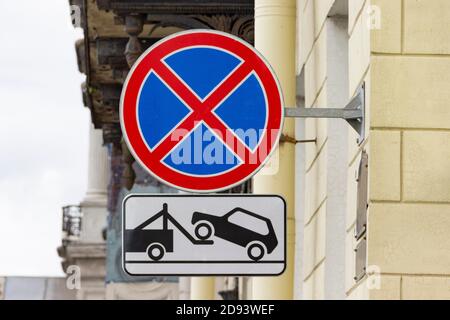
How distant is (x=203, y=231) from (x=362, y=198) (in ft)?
4.98

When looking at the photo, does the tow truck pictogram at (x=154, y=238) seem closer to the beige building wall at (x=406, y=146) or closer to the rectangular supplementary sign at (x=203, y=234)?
the rectangular supplementary sign at (x=203, y=234)

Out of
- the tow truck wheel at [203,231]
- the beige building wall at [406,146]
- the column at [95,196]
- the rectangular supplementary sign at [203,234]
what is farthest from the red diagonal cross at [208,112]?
the column at [95,196]

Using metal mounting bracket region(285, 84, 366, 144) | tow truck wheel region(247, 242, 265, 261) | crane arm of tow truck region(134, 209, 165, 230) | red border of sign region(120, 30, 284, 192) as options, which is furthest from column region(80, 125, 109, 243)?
tow truck wheel region(247, 242, 265, 261)

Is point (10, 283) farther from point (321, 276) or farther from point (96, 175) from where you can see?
point (321, 276)

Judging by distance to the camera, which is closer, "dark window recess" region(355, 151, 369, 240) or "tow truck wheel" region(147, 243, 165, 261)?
"tow truck wheel" region(147, 243, 165, 261)

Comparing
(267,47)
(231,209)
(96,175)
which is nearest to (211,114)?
(231,209)

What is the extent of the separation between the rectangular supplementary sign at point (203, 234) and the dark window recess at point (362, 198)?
1149 mm

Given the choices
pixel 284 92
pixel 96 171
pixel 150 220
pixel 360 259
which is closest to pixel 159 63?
pixel 150 220

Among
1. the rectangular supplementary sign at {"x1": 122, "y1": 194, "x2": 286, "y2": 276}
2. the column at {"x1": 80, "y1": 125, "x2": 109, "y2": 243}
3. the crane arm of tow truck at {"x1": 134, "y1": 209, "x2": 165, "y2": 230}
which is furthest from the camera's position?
the column at {"x1": 80, "y1": 125, "x2": 109, "y2": 243}

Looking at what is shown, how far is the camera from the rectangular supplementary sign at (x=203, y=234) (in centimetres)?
1043

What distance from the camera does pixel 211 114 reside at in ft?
35.2

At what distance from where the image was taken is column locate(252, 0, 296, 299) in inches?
620

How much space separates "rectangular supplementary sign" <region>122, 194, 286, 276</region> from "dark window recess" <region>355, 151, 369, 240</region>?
1149mm

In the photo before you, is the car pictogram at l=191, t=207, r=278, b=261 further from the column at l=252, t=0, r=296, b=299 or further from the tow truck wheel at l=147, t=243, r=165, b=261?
the column at l=252, t=0, r=296, b=299
